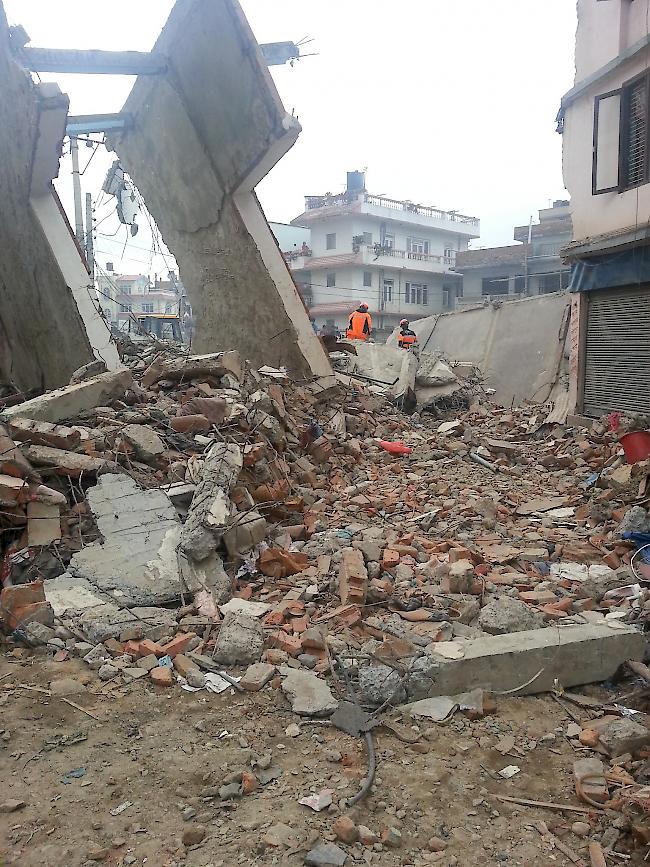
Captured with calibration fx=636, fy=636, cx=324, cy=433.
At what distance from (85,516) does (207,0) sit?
23.5ft

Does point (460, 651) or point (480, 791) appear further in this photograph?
point (460, 651)

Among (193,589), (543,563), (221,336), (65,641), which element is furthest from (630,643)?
(221,336)

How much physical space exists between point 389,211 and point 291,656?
126 ft

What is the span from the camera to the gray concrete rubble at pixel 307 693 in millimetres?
3146

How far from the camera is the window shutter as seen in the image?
954cm

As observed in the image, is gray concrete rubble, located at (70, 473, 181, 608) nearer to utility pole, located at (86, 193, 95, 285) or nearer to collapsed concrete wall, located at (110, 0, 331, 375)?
collapsed concrete wall, located at (110, 0, 331, 375)

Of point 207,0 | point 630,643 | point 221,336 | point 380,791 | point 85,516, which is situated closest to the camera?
point 380,791

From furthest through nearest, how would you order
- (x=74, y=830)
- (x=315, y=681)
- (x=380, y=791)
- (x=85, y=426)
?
(x=85, y=426), (x=315, y=681), (x=380, y=791), (x=74, y=830)

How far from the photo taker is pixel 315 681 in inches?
132

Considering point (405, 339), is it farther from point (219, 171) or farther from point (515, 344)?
point (219, 171)

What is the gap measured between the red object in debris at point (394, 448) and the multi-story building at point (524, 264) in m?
26.9

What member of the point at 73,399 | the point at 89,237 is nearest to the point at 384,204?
the point at 89,237

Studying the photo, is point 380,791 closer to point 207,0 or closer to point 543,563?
point 543,563

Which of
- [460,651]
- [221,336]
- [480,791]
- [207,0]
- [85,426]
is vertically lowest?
[480,791]
